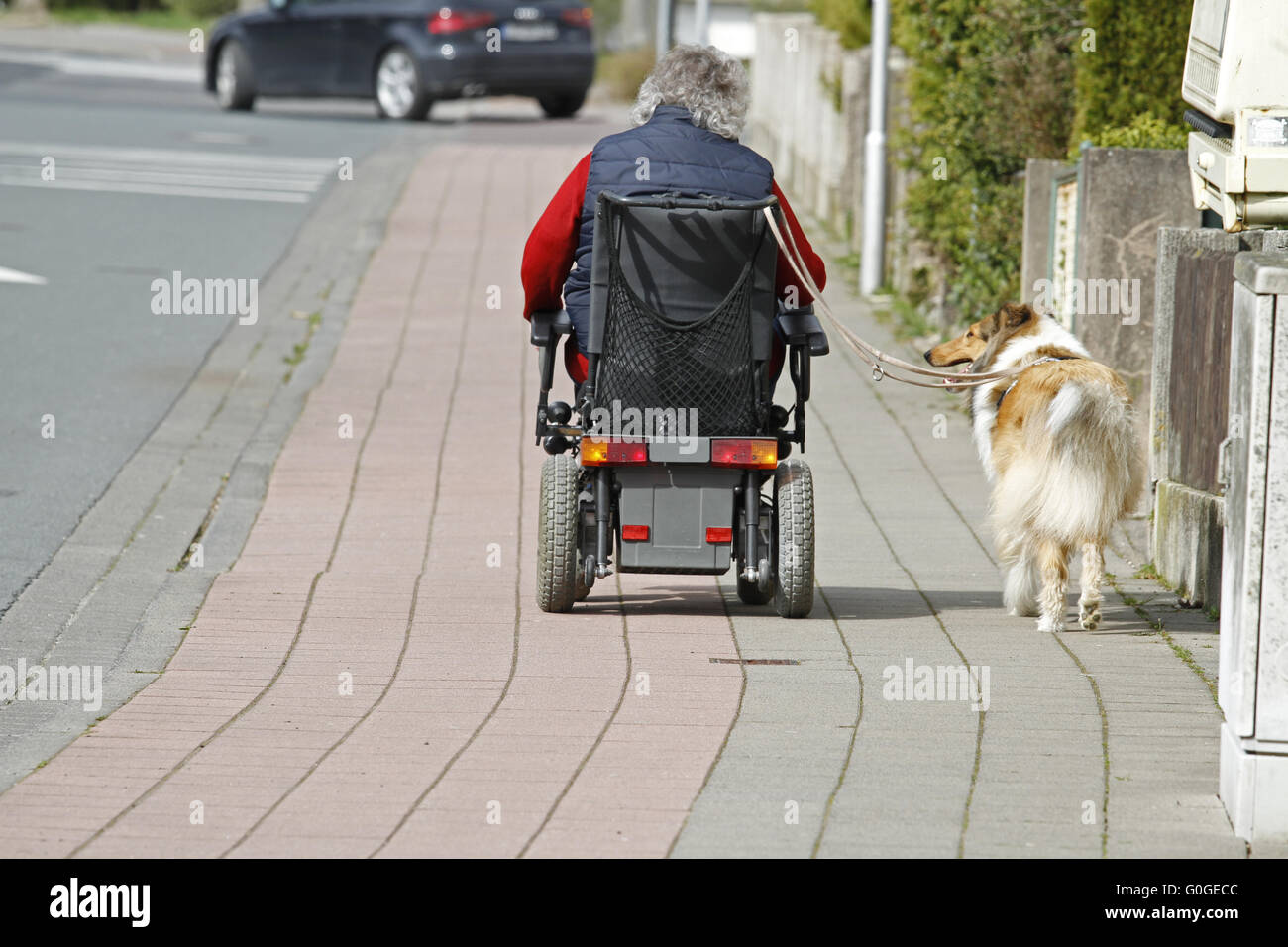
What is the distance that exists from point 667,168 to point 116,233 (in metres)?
10.8

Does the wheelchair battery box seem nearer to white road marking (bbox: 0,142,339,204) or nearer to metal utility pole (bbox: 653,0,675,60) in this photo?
white road marking (bbox: 0,142,339,204)

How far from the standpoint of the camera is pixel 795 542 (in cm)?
642

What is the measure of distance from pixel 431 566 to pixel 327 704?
1.91 m

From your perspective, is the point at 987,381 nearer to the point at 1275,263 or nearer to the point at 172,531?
the point at 1275,263

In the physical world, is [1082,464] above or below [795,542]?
above

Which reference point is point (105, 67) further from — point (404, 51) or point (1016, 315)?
point (1016, 315)

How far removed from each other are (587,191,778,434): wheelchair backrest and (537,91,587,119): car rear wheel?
1937 centimetres

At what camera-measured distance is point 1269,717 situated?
4297mm

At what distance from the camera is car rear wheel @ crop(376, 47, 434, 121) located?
2347 cm

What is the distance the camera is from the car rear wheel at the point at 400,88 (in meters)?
23.5

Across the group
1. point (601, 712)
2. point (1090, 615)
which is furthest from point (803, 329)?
point (601, 712)

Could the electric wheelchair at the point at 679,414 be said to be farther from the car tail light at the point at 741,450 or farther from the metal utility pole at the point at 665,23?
the metal utility pole at the point at 665,23

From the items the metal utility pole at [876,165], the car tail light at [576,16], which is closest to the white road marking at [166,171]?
the car tail light at [576,16]
